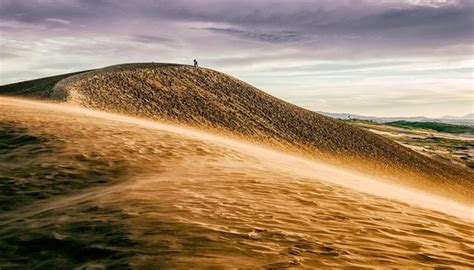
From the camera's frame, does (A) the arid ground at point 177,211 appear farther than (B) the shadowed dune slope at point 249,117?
No

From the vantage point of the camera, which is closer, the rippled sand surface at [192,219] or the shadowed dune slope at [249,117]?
the rippled sand surface at [192,219]

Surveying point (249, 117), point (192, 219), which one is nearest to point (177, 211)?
point (192, 219)

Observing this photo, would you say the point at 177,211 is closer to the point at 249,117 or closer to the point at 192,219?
A: the point at 192,219

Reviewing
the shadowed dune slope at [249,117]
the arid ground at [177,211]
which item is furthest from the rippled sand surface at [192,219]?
the shadowed dune slope at [249,117]

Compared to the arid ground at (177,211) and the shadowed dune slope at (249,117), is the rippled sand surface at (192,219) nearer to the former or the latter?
the arid ground at (177,211)

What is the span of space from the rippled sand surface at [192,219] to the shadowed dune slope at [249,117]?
816 inches

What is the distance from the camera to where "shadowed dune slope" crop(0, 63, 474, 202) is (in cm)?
3509

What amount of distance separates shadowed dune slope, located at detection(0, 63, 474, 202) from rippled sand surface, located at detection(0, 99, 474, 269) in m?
20.7

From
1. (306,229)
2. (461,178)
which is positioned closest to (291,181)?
(306,229)

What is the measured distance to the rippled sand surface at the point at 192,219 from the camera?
23.0 ft

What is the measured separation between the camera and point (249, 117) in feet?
131

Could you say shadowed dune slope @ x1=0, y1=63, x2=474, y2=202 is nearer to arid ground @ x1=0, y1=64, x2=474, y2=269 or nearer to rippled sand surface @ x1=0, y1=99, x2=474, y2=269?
arid ground @ x1=0, y1=64, x2=474, y2=269

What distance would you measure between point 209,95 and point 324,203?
3306 cm

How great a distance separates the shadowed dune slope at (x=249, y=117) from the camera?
3509 centimetres
